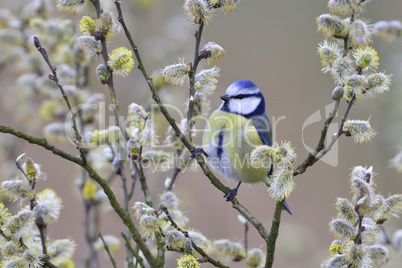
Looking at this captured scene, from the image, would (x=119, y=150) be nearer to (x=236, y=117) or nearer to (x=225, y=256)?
(x=225, y=256)

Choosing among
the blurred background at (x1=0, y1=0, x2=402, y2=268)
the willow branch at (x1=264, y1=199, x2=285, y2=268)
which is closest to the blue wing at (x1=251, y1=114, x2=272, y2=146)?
the blurred background at (x1=0, y1=0, x2=402, y2=268)

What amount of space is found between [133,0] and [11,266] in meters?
1.83

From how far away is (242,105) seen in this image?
2502 mm

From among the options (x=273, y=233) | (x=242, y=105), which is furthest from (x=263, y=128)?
(x=273, y=233)

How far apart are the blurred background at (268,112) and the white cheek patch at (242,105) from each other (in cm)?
23

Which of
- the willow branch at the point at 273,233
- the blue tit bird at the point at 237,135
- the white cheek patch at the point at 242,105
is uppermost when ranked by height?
the white cheek patch at the point at 242,105

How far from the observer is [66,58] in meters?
2.24

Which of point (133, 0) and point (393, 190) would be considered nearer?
point (393, 190)

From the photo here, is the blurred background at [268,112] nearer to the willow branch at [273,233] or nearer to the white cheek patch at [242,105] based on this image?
the white cheek patch at [242,105]

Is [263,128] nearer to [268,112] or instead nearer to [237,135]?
[237,135]

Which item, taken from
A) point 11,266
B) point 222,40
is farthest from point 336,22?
point 222,40

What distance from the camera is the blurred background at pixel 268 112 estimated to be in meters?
2.37

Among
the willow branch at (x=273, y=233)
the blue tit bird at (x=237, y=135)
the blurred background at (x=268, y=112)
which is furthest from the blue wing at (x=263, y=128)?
the willow branch at (x=273, y=233)

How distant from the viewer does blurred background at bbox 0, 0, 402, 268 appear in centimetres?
237
